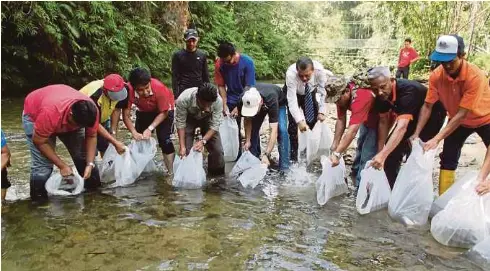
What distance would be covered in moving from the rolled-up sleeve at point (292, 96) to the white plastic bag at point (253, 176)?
70cm

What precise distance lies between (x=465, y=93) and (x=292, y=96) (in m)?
1.82

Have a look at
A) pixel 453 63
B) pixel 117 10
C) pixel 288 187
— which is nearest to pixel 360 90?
pixel 453 63

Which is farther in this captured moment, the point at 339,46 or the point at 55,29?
the point at 339,46

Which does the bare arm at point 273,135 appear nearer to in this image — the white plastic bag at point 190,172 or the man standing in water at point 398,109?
the white plastic bag at point 190,172

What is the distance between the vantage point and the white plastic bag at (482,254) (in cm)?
270

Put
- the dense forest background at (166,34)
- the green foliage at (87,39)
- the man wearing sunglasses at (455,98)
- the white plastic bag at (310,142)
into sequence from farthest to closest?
the dense forest background at (166,34)
the green foliage at (87,39)
the white plastic bag at (310,142)
the man wearing sunglasses at (455,98)

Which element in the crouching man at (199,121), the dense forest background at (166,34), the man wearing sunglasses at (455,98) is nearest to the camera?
the man wearing sunglasses at (455,98)

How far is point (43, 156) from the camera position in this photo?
3617 mm

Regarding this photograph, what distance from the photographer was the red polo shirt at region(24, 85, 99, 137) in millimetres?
3248

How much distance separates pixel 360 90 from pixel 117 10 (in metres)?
8.54

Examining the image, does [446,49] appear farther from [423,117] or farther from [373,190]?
[373,190]

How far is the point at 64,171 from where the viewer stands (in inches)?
141

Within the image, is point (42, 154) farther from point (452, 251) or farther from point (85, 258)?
point (452, 251)

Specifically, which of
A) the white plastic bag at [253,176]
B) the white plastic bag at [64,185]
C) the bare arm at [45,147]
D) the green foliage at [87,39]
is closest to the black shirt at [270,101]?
the white plastic bag at [253,176]
